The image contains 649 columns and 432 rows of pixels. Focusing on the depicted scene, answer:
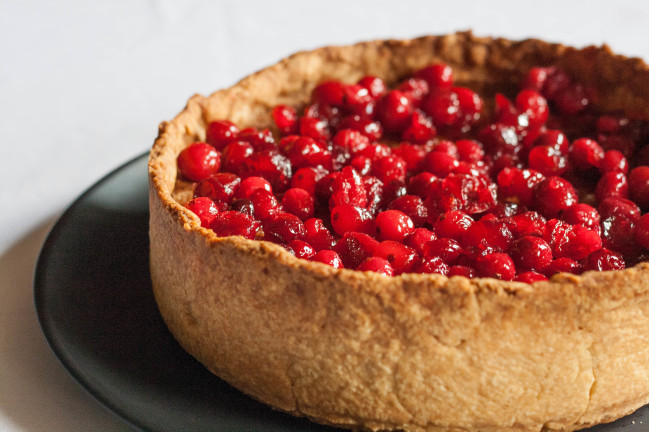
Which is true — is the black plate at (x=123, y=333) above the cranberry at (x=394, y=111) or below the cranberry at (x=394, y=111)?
below

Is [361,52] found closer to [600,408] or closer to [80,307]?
[80,307]

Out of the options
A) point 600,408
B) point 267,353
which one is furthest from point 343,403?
point 600,408

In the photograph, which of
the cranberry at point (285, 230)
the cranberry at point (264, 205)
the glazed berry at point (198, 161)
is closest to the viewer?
the cranberry at point (285, 230)

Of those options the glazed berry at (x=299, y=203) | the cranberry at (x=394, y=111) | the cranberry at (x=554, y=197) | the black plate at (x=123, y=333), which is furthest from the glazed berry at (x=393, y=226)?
the cranberry at (x=394, y=111)

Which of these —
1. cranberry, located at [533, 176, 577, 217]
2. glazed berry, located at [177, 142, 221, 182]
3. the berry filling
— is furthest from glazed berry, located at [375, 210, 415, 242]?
glazed berry, located at [177, 142, 221, 182]

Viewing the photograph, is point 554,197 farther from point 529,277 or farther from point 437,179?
point 529,277

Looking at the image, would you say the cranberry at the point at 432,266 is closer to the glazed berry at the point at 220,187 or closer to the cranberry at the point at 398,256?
the cranberry at the point at 398,256
